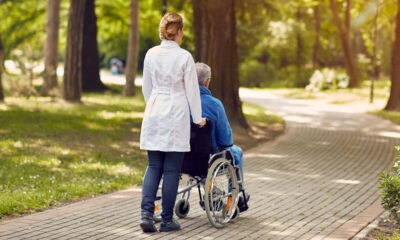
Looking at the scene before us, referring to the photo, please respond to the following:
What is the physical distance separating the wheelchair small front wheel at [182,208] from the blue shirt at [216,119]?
2.36 feet

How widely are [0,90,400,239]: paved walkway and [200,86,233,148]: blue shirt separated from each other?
0.83m

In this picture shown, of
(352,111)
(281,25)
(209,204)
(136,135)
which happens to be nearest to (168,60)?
(209,204)

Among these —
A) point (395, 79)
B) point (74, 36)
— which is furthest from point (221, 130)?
point (395, 79)

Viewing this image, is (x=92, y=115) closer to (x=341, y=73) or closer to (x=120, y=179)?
(x=120, y=179)

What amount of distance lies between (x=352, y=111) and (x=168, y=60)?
21291 mm

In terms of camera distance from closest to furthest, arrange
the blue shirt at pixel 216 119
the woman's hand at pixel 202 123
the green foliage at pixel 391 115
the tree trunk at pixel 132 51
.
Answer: the woman's hand at pixel 202 123 → the blue shirt at pixel 216 119 → the green foliage at pixel 391 115 → the tree trunk at pixel 132 51

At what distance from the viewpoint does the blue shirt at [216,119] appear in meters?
7.98

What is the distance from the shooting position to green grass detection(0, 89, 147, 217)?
32.1ft

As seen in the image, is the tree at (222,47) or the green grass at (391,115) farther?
the green grass at (391,115)

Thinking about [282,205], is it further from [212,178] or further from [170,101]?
[170,101]

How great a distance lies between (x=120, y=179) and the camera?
36.2 ft

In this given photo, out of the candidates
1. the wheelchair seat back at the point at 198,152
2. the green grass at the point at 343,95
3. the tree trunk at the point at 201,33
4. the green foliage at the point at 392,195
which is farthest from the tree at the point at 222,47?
the green grass at the point at 343,95

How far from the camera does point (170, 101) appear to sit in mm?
7535

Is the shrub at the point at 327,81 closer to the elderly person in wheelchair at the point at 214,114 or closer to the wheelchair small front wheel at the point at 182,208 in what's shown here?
the wheelchair small front wheel at the point at 182,208
